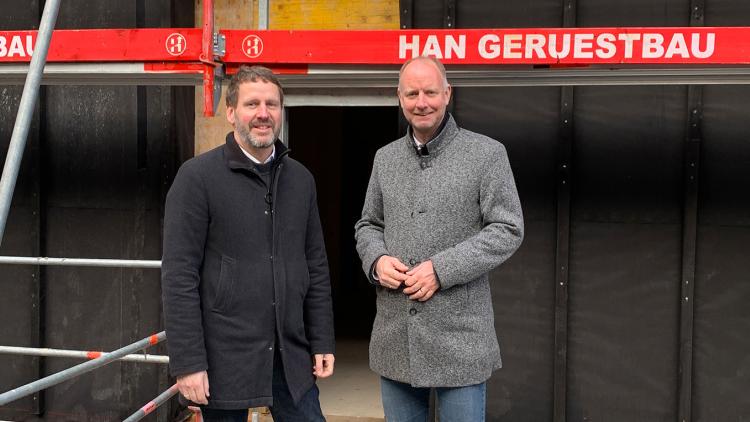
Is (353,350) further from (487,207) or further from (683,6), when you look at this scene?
(487,207)

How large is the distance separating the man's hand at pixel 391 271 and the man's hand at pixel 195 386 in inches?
28.5

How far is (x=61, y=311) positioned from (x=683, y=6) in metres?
5.00

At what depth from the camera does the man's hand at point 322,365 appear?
3.30 m

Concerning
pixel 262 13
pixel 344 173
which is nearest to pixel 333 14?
pixel 262 13

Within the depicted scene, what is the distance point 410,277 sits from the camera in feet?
9.89

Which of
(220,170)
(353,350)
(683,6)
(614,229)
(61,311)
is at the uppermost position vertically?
(683,6)

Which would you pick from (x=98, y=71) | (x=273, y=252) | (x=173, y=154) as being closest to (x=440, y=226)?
(x=273, y=252)

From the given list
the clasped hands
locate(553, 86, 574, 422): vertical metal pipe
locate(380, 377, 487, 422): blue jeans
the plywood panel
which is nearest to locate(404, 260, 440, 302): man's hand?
the clasped hands

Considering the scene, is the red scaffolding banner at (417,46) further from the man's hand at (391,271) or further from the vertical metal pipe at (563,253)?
the man's hand at (391,271)

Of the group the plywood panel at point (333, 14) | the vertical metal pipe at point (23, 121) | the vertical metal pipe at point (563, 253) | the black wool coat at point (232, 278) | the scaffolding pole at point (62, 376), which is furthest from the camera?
the plywood panel at point (333, 14)

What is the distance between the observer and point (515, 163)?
5766mm

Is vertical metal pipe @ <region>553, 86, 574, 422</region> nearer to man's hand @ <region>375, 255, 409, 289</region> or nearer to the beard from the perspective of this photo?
man's hand @ <region>375, 255, 409, 289</region>

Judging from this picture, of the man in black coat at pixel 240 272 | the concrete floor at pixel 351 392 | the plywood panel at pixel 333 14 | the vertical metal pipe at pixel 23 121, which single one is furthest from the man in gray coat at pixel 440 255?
the concrete floor at pixel 351 392

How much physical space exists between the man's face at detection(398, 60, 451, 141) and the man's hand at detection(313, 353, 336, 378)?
0.98 metres
